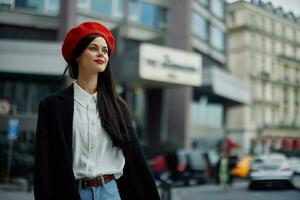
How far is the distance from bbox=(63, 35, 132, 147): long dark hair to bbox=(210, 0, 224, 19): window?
35.7 m

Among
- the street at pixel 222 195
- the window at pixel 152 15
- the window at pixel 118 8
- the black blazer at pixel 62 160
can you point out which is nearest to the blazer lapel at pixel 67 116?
the black blazer at pixel 62 160

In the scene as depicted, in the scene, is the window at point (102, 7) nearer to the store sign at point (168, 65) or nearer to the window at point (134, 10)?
the window at point (134, 10)

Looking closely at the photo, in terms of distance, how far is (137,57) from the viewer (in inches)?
996

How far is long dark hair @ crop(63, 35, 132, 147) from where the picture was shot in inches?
96.7

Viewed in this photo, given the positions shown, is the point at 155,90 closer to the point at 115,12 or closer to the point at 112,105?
the point at 115,12

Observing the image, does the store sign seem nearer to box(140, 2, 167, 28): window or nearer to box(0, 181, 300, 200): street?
box(140, 2, 167, 28): window

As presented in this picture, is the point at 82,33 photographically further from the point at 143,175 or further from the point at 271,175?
the point at 271,175

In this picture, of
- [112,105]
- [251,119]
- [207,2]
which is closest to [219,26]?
[207,2]

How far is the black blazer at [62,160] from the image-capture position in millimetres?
2227

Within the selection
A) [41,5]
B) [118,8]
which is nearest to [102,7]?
[118,8]

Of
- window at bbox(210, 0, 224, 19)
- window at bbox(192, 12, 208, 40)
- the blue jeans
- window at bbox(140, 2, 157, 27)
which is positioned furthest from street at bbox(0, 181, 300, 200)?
window at bbox(210, 0, 224, 19)

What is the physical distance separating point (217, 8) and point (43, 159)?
37.9 m

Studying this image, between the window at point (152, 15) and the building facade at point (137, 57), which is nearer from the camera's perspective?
the building facade at point (137, 57)

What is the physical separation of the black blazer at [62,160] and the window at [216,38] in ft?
115
